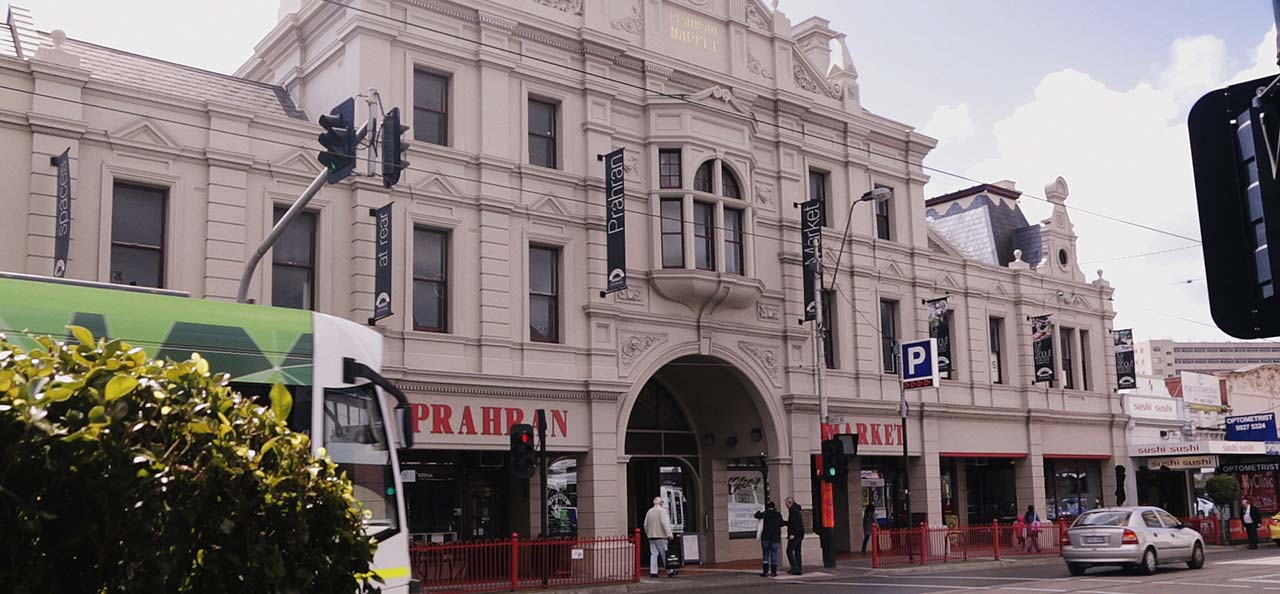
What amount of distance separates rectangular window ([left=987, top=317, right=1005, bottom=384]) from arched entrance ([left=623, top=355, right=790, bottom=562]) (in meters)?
10.1

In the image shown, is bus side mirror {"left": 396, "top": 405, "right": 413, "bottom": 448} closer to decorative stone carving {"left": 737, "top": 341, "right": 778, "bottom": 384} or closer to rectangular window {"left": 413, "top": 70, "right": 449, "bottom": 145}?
rectangular window {"left": 413, "top": 70, "right": 449, "bottom": 145}

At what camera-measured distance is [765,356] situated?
29406 millimetres

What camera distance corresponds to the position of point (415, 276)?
23859 millimetres

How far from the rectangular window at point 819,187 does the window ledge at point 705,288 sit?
4.57m

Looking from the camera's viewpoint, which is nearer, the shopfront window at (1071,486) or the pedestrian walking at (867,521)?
the pedestrian walking at (867,521)

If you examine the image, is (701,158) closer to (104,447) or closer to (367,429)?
(367,429)

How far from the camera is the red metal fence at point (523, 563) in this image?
20500 millimetres

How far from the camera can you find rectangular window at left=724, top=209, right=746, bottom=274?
28641 mm

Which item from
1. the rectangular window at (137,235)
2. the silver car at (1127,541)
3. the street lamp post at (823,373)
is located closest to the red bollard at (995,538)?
the silver car at (1127,541)

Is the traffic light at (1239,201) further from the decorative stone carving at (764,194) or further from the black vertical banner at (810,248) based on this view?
the decorative stone carving at (764,194)

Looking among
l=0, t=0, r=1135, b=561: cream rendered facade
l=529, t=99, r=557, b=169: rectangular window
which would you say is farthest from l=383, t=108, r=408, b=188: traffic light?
l=529, t=99, r=557, b=169: rectangular window

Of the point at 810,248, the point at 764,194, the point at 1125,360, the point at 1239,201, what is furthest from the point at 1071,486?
the point at 1239,201

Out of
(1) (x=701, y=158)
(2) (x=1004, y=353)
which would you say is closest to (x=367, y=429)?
(1) (x=701, y=158)

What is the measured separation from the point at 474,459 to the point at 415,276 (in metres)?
3.99
